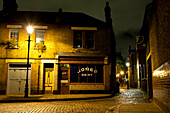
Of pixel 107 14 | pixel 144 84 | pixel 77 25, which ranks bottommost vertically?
pixel 144 84

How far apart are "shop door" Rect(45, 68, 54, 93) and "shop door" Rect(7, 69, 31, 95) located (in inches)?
65.8

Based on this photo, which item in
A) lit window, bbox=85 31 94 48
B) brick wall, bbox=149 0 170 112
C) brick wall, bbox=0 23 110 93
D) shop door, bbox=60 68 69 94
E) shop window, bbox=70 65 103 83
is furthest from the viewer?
lit window, bbox=85 31 94 48

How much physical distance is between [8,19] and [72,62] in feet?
24.3

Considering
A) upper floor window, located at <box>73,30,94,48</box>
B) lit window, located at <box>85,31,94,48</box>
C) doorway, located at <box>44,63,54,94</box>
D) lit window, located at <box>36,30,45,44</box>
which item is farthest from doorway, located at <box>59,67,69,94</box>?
lit window, located at <box>36,30,45,44</box>

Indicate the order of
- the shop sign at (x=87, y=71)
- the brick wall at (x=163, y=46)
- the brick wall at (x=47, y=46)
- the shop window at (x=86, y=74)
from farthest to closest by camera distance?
the shop sign at (x=87, y=71), the shop window at (x=86, y=74), the brick wall at (x=47, y=46), the brick wall at (x=163, y=46)

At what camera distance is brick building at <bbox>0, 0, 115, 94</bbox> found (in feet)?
63.3

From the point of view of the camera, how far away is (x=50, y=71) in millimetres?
19922

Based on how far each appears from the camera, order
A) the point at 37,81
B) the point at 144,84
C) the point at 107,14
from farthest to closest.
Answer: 1. the point at 144,84
2. the point at 107,14
3. the point at 37,81

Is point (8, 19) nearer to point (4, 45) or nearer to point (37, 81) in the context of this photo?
point (4, 45)

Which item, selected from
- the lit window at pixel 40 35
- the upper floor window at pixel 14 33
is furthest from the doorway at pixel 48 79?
the upper floor window at pixel 14 33

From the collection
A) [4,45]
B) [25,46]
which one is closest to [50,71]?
[25,46]

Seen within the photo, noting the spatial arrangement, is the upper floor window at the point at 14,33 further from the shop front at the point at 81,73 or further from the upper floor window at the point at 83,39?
the upper floor window at the point at 83,39

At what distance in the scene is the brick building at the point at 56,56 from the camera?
19.3m

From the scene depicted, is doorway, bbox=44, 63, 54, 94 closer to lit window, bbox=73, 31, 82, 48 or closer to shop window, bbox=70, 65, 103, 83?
shop window, bbox=70, 65, 103, 83
